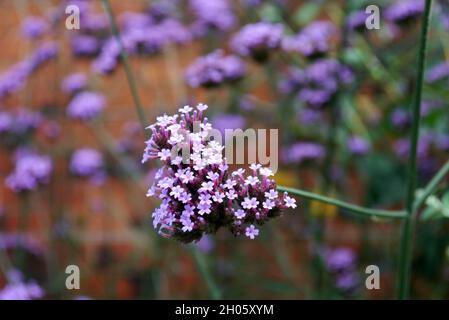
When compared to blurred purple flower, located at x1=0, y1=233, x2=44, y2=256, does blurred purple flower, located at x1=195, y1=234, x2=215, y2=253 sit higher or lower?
lower

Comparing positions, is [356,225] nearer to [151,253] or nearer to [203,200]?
[151,253]

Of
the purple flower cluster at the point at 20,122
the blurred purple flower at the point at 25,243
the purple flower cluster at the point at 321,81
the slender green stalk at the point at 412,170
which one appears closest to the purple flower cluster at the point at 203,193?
the slender green stalk at the point at 412,170

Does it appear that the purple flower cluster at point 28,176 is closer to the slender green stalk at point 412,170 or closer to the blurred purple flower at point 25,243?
the blurred purple flower at point 25,243

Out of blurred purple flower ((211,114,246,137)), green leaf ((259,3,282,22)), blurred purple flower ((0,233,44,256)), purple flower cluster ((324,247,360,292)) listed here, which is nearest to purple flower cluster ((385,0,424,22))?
green leaf ((259,3,282,22))

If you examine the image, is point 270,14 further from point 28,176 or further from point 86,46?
point 28,176

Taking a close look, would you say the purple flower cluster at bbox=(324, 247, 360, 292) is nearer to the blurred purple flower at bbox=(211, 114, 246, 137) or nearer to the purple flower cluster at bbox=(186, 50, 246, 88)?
the blurred purple flower at bbox=(211, 114, 246, 137)
